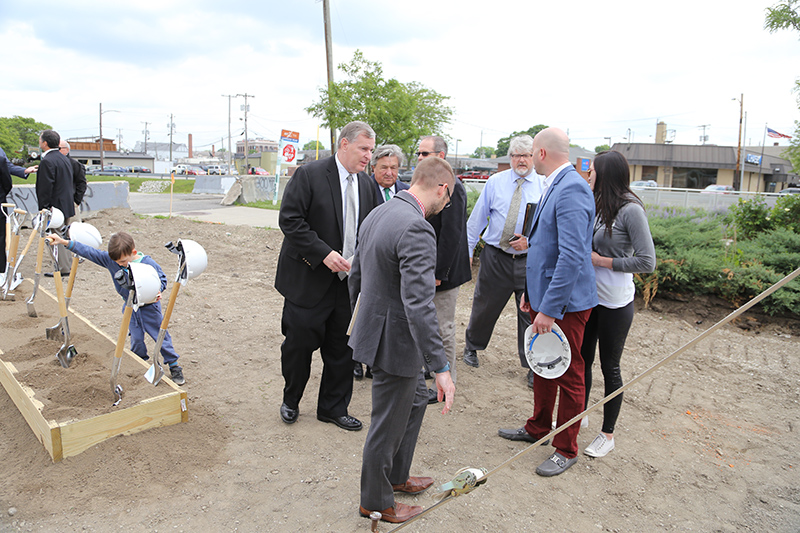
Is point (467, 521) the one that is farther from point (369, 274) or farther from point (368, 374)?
point (368, 374)

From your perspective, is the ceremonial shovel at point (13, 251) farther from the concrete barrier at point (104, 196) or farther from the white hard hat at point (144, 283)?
the concrete barrier at point (104, 196)

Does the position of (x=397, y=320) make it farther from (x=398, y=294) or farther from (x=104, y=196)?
(x=104, y=196)

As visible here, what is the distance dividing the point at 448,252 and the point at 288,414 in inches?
66.3

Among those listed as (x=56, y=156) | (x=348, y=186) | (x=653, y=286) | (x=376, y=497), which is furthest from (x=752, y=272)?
(x=56, y=156)

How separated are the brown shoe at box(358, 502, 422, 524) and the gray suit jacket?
75 centimetres

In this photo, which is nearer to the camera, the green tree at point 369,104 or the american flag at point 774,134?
the green tree at point 369,104

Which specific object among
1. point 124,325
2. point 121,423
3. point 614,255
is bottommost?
point 121,423

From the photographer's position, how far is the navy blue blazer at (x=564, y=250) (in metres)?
2.83

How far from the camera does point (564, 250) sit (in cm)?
285

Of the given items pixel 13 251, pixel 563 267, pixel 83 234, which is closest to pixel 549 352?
pixel 563 267

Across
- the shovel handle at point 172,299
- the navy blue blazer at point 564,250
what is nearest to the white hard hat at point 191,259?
the shovel handle at point 172,299

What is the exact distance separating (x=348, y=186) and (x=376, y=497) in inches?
77.8

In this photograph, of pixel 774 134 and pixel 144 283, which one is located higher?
pixel 774 134

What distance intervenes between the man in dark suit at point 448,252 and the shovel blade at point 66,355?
2.69m
